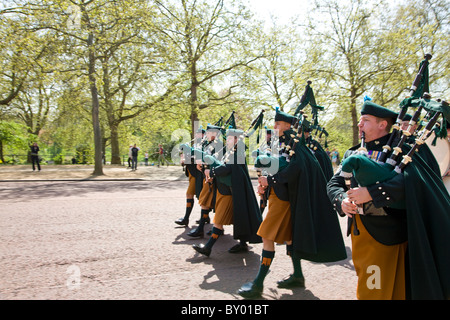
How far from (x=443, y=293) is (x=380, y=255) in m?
0.43

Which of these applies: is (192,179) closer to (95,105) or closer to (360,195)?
(360,195)

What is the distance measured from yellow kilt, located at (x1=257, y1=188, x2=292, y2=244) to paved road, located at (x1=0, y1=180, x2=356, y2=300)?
0.69 meters

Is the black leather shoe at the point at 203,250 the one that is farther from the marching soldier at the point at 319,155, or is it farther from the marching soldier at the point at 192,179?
the marching soldier at the point at 319,155

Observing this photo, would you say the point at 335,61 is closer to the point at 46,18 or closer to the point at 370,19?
the point at 370,19

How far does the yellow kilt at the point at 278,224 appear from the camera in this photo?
3758mm

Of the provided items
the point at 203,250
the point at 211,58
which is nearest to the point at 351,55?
the point at 211,58

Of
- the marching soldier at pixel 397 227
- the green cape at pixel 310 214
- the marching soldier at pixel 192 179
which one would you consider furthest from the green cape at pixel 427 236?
the marching soldier at pixel 192 179

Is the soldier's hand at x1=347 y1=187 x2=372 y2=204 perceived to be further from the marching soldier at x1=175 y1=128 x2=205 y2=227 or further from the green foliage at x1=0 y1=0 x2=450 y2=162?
the green foliage at x1=0 y1=0 x2=450 y2=162

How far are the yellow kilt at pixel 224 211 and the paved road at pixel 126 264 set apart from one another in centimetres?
61

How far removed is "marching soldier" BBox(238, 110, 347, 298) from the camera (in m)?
3.67

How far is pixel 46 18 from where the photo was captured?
16.0 metres

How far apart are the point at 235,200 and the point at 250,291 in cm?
167

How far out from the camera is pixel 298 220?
3.69m

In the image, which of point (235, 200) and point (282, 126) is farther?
point (235, 200)
